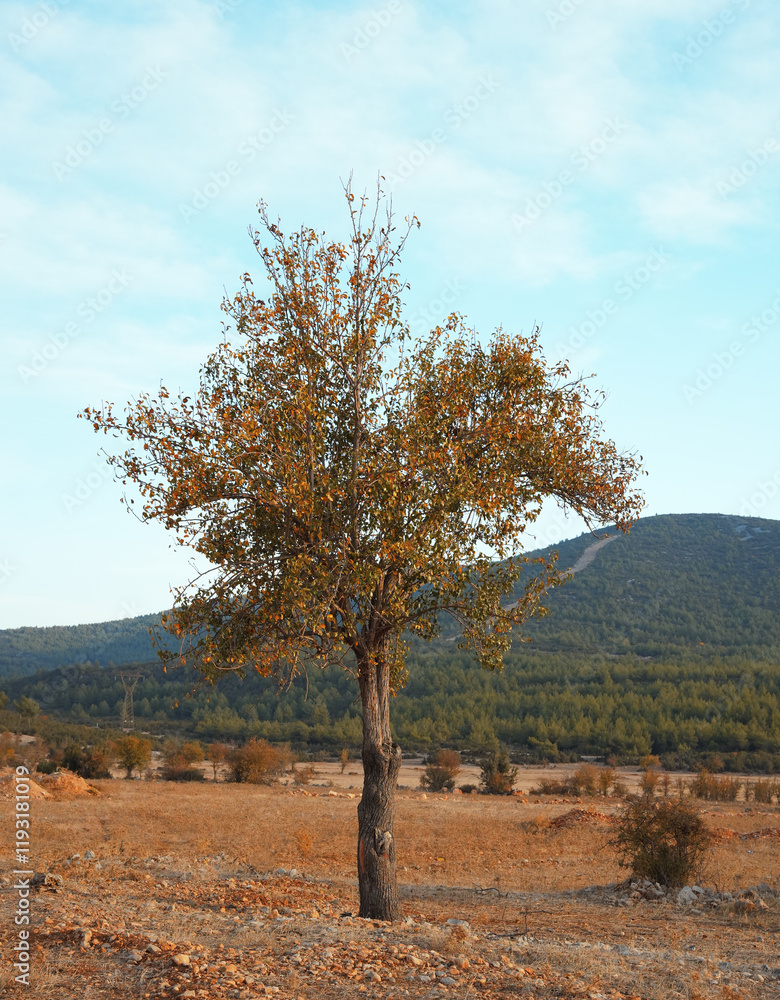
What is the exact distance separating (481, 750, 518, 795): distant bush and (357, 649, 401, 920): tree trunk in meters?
32.7

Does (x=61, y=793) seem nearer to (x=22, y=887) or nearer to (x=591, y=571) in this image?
(x=22, y=887)

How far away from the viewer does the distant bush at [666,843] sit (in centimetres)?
1617

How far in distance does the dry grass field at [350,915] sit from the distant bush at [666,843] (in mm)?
824

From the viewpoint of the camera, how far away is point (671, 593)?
109812mm

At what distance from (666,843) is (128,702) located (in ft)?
236

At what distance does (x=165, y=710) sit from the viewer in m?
90.4

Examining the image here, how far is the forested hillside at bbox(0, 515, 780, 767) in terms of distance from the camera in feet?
216

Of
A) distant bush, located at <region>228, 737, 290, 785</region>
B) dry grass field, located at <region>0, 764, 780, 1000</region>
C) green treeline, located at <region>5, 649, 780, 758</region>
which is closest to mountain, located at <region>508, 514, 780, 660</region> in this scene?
green treeline, located at <region>5, 649, 780, 758</region>

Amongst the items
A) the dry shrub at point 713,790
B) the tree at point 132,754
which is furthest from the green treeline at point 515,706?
the dry shrub at point 713,790

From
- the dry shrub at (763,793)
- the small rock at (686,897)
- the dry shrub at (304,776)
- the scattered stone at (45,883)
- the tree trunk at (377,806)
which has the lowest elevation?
the dry shrub at (763,793)

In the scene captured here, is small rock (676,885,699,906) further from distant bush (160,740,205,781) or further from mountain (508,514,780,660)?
mountain (508,514,780,660)

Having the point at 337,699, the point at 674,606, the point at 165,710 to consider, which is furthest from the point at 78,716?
the point at 674,606

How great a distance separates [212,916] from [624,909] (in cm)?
782

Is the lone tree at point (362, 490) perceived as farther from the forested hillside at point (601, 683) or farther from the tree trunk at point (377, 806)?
the forested hillside at point (601, 683)
